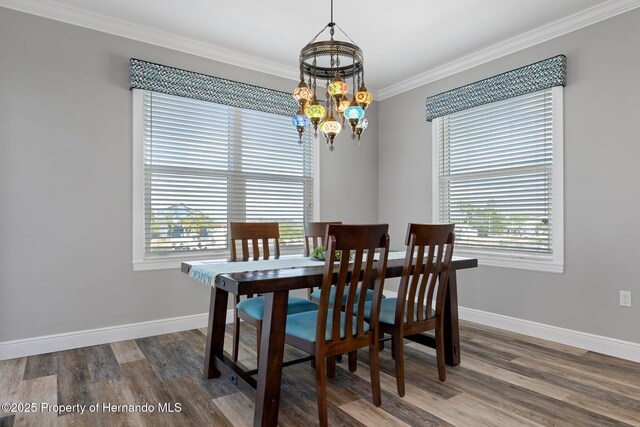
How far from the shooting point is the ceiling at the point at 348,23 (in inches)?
113

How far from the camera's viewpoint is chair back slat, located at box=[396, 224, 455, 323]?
213cm

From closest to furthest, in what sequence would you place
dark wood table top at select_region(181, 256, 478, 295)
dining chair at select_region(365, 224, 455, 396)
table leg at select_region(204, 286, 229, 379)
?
dark wood table top at select_region(181, 256, 478, 295) < dining chair at select_region(365, 224, 455, 396) < table leg at select_region(204, 286, 229, 379)

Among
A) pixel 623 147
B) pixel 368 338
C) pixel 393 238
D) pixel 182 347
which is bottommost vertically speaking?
pixel 182 347

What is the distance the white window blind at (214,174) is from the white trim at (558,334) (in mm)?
1950

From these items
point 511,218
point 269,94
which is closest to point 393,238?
point 511,218

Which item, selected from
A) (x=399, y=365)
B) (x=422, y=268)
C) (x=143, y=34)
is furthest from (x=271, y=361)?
(x=143, y=34)

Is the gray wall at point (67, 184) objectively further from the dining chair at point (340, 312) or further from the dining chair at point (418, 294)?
the dining chair at point (418, 294)

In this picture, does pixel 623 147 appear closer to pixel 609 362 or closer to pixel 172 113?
pixel 609 362

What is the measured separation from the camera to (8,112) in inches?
109

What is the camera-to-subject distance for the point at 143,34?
3275mm

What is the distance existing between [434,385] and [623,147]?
2.24 meters

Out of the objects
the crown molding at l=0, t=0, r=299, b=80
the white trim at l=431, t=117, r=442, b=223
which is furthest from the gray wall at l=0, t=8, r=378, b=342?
the white trim at l=431, t=117, r=442, b=223

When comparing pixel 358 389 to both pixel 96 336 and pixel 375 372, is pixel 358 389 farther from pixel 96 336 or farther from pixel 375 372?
pixel 96 336

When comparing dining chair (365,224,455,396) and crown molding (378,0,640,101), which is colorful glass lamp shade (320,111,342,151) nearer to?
dining chair (365,224,455,396)
